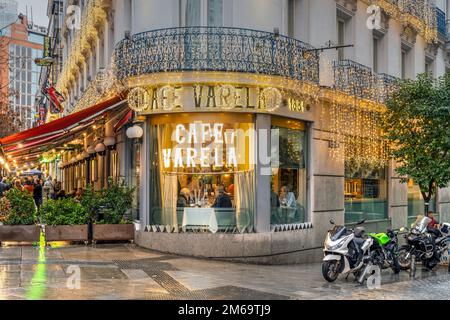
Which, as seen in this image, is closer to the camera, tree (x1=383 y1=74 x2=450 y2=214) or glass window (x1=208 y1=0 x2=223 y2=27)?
glass window (x1=208 y1=0 x2=223 y2=27)

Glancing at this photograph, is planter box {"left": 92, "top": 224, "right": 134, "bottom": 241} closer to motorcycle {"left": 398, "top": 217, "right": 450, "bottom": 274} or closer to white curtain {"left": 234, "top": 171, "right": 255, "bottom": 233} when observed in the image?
white curtain {"left": 234, "top": 171, "right": 255, "bottom": 233}

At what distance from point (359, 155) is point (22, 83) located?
155m

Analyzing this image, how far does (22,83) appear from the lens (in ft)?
536

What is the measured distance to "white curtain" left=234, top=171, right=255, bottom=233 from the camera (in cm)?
1551

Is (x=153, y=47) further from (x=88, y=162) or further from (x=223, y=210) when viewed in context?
(x=88, y=162)

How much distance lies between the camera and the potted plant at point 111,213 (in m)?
16.4

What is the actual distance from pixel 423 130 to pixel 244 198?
5.78m

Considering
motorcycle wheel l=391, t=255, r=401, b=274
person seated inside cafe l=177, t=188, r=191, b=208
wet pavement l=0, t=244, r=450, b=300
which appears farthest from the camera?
person seated inside cafe l=177, t=188, r=191, b=208

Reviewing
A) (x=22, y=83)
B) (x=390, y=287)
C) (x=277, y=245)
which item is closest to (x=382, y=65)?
(x=277, y=245)

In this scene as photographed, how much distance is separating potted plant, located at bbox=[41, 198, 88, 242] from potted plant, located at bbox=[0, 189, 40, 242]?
1.06 ft

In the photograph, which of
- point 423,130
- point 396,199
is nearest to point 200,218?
point 423,130

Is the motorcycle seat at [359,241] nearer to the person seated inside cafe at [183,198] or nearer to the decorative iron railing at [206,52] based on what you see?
the person seated inside cafe at [183,198]

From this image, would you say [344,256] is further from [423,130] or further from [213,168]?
[423,130]

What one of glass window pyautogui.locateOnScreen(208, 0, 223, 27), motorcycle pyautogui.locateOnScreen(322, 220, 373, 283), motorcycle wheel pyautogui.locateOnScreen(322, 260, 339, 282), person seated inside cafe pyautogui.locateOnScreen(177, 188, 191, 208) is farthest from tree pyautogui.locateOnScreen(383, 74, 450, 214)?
person seated inside cafe pyautogui.locateOnScreen(177, 188, 191, 208)
